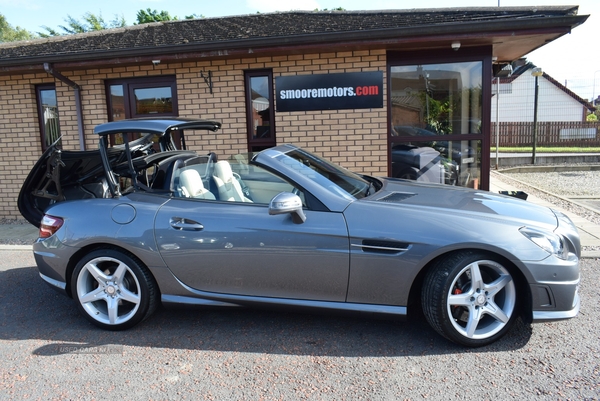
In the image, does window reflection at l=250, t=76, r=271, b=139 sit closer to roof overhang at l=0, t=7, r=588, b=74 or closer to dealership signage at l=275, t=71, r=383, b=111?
dealership signage at l=275, t=71, r=383, b=111

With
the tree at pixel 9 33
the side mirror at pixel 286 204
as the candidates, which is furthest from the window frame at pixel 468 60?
the tree at pixel 9 33

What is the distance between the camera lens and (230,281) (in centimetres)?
336

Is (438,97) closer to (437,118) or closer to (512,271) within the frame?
(437,118)

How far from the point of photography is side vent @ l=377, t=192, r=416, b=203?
339cm

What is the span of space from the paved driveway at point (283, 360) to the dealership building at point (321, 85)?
3.80 meters

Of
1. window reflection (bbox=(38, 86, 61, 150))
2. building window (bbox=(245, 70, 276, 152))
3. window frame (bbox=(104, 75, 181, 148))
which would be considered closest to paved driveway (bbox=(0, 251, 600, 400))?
building window (bbox=(245, 70, 276, 152))

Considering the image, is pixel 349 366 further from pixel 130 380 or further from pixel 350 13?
pixel 350 13

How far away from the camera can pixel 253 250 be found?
10.6 feet

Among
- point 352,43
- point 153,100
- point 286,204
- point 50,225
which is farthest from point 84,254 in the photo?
point 153,100

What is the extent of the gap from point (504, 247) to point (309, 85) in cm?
481

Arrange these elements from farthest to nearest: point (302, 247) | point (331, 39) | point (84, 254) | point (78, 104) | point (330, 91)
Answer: point (78, 104), point (330, 91), point (331, 39), point (84, 254), point (302, 247)

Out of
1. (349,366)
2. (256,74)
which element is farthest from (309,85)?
(349,366)

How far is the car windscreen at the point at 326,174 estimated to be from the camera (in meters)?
3.48

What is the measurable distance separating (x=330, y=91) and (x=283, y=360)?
493 cm
